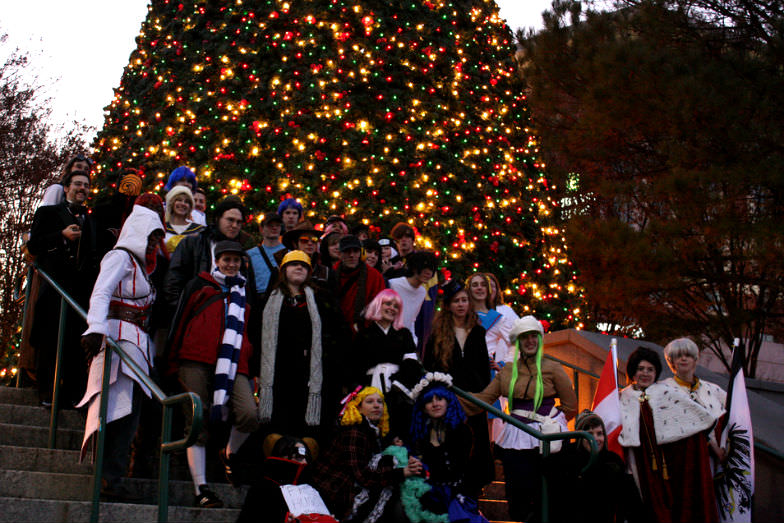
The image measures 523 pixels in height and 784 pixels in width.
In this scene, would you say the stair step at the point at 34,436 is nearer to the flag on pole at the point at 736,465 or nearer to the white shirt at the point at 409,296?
the white shirt at the point at 409,296

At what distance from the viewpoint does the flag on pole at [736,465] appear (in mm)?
5527

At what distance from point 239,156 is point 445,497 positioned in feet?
21.2

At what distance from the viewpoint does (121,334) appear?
5117 millimetres

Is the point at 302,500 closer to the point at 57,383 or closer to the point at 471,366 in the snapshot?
the point at 471,366

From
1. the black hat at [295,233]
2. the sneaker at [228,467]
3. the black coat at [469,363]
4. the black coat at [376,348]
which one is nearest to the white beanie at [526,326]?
the black coat at [469,363]

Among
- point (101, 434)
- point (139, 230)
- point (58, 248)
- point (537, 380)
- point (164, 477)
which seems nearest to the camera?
point (164, 477)

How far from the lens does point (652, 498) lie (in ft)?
18.1

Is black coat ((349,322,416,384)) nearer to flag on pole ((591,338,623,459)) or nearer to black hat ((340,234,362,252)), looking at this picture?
black hat ((340,234,362,252))

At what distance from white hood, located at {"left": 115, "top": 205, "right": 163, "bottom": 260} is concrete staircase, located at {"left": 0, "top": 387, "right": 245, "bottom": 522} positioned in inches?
57.6

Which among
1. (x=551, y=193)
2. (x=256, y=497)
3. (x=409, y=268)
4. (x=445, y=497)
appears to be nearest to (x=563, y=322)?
(x=551, y=193)

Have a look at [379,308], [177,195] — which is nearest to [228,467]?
[379,308]

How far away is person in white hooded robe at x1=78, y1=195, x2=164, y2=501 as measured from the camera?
16.2 ft

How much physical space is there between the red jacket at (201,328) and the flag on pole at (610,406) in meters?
2.55

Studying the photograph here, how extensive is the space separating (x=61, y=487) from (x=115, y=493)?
462 millimetres
